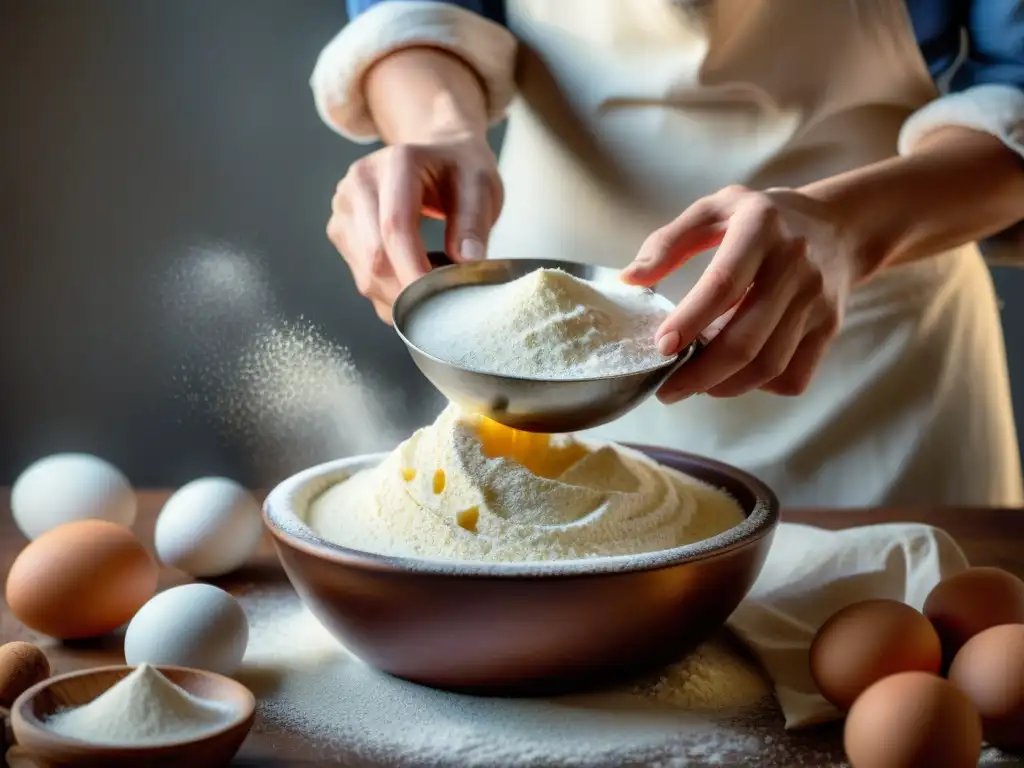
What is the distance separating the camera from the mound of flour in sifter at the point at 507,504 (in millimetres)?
929

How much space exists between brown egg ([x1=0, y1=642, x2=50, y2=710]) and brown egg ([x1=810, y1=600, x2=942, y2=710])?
590 millimetres

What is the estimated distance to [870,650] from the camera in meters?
0.87

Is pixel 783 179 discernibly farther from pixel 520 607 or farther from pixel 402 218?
pixel 520 607

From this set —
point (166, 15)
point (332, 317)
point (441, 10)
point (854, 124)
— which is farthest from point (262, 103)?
point (854, 124)

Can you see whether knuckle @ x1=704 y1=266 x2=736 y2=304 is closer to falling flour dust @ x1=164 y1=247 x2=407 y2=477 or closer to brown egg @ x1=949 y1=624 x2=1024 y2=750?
brown egg @ x1=949 y1=624 x2=1024 y2=750

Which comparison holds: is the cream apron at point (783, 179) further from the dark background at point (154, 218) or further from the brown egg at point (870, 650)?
the dark background at point (154, 218)

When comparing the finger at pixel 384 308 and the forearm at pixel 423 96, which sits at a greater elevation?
the forearm at pixel 423 96

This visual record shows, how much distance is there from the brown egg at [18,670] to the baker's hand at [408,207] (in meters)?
0.44

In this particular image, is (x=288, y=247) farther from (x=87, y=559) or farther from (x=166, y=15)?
(x=87, y=559)

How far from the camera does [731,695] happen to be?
940 mm

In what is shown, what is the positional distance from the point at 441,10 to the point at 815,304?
26.5 inches

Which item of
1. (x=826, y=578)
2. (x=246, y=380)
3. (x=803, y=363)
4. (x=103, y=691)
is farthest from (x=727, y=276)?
(x=246, y=380)

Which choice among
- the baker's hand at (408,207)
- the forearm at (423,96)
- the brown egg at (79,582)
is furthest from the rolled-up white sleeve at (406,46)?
the brown egg at (79,582)

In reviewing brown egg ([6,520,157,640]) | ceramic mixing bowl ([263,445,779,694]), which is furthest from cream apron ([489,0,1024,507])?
brown egg ([6,520,157,640])
